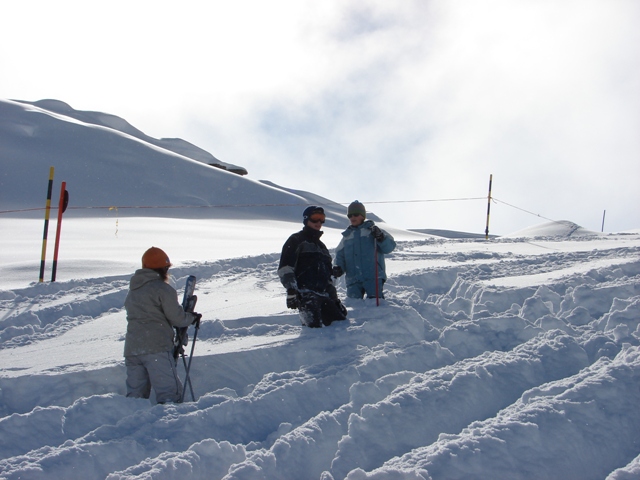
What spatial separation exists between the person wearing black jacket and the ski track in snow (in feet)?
0.64

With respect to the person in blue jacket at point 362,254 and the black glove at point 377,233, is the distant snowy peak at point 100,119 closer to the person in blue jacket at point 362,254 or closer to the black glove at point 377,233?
the person in blue jacket at point 362,254

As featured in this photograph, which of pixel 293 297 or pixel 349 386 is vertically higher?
pixel 293 297

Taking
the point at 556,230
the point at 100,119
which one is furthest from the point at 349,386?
the point at 100,119

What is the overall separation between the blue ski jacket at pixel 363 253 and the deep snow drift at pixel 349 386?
1.15 ft

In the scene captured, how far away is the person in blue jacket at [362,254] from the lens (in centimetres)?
671

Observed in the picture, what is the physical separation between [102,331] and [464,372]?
3749 mm

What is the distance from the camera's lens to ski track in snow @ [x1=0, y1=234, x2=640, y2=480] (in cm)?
302

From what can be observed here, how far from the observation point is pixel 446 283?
26.6 feet

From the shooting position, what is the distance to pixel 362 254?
679 cm

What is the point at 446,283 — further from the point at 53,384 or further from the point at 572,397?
the point at 53,384

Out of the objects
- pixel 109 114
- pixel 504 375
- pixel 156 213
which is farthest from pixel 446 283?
pixel 109 114

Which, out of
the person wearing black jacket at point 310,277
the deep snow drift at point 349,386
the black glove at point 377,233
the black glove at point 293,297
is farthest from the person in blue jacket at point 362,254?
the black glove at point 293,297

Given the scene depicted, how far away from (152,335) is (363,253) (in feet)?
10.7

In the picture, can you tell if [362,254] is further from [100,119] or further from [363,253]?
[100,119]
